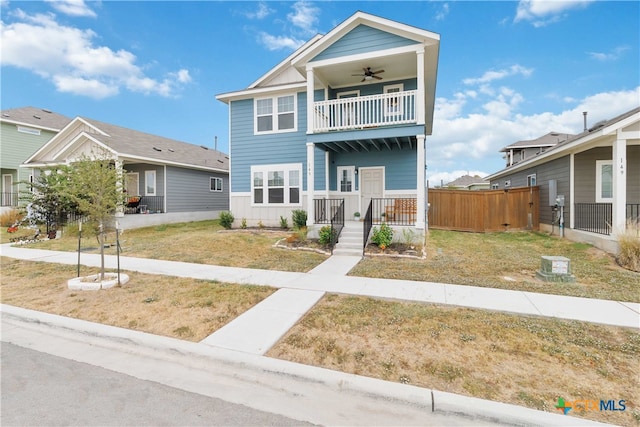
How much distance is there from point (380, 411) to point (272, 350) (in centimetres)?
148

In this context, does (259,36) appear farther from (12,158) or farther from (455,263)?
(12,158)

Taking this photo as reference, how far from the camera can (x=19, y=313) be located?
4957 millimetres

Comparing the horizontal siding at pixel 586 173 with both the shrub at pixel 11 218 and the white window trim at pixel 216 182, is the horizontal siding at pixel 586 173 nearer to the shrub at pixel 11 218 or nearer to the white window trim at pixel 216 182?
the white window trim at pixel 216 182

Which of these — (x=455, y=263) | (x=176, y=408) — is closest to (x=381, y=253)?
(x=455, y=263)

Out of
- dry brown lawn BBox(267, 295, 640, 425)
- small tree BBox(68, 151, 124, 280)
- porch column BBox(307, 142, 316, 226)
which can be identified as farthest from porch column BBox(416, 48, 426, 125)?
small tree BBox(68, 151, 124, 280)

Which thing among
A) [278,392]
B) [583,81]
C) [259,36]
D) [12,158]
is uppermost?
[259,36]

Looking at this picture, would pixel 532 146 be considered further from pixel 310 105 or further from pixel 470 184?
pixel 310 105

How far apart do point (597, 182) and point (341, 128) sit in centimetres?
989

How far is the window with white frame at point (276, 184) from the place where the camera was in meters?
13.6

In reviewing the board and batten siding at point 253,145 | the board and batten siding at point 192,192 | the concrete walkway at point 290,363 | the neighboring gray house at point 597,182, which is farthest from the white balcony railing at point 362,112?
the board and batten siding at point 192,192

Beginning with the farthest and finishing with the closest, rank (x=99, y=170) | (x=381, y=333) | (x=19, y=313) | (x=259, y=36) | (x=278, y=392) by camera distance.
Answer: (x=259, y=36), (x=99, y=170), (x=19, y=313), (x=381, y=333), (x=278, y=392)

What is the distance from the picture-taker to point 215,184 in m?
21.0

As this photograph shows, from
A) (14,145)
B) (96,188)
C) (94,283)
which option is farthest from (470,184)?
(14,145)

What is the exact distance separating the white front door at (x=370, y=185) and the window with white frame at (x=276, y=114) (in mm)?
3864
